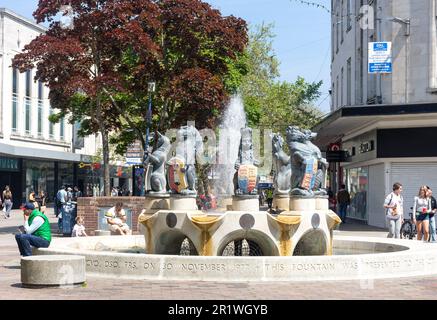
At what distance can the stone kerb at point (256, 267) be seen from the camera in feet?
41.0

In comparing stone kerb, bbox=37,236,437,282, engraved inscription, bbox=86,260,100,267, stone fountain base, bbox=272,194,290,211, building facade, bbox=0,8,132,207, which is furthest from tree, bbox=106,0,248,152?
building facade, bbox=0,8,132,207

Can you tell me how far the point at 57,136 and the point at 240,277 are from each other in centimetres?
5223

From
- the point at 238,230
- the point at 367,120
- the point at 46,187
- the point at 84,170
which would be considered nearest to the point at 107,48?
the point at 367,120

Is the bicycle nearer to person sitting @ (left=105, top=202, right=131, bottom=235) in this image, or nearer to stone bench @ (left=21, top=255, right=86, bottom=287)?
person sitting @ (left=105, top=202, right=131, bottom=235)

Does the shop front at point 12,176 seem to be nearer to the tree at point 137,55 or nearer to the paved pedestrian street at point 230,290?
the tree at point 137,55

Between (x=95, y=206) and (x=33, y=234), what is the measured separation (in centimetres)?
1037

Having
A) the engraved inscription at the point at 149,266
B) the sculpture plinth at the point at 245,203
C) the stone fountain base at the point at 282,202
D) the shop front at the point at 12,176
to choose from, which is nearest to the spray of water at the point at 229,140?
the stone fountain base at the point at 282,202

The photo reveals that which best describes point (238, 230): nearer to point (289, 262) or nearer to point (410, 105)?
point (289, 262)

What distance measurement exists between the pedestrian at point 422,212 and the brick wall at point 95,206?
9.06m

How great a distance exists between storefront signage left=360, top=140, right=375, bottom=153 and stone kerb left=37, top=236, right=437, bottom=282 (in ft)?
57.3

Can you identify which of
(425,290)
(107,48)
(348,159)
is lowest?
(425,290)

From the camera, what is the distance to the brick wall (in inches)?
981

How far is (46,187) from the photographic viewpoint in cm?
6056

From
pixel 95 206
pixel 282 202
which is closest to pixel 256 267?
pixel 282 202
